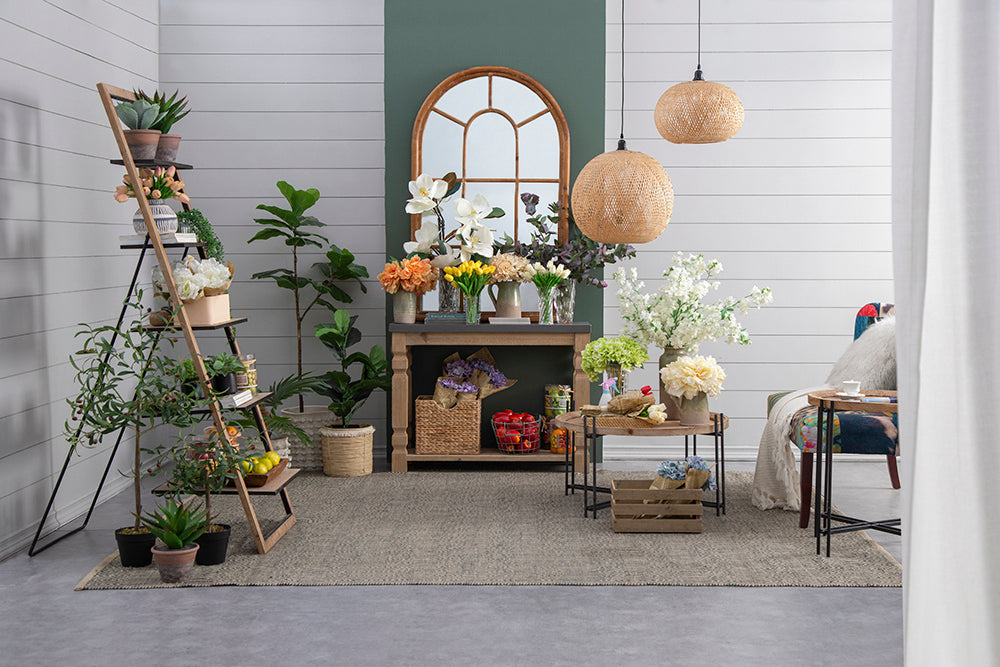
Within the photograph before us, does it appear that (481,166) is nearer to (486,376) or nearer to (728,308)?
(486,376)

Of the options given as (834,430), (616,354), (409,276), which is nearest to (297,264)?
(409,276)

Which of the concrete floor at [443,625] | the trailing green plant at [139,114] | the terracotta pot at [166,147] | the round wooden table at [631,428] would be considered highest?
the trailing green plant at [139,114]

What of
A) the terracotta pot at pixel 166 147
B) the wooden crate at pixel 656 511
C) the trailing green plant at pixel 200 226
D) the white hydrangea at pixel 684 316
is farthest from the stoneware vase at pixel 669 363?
the terracotta pot at pixel 166 147

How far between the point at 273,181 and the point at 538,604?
3316 mm

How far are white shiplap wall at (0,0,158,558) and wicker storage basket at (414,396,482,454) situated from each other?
1601mm

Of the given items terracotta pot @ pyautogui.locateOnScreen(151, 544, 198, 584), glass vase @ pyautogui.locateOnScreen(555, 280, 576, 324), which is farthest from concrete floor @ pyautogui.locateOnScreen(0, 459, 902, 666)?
glass vase @ pyautogui.locateOnScreen(555, 280, 576, 324)

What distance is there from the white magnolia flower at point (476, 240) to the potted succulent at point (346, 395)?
2.48ft

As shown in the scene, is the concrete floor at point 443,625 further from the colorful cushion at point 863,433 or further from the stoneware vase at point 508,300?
the stoneware vase at point 508,300

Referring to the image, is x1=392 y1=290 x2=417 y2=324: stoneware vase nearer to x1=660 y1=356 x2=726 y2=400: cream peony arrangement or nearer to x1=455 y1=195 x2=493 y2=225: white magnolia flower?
x1=455 y1=195 x2=493 y2=225: white magnolia flower

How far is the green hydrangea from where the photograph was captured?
3967 millimetres

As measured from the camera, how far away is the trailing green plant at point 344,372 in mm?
5000

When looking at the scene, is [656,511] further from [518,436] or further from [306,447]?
[306,447]

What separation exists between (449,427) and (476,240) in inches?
41.0

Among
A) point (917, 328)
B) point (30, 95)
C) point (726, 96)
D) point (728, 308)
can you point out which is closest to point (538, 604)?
point (728, 308)
